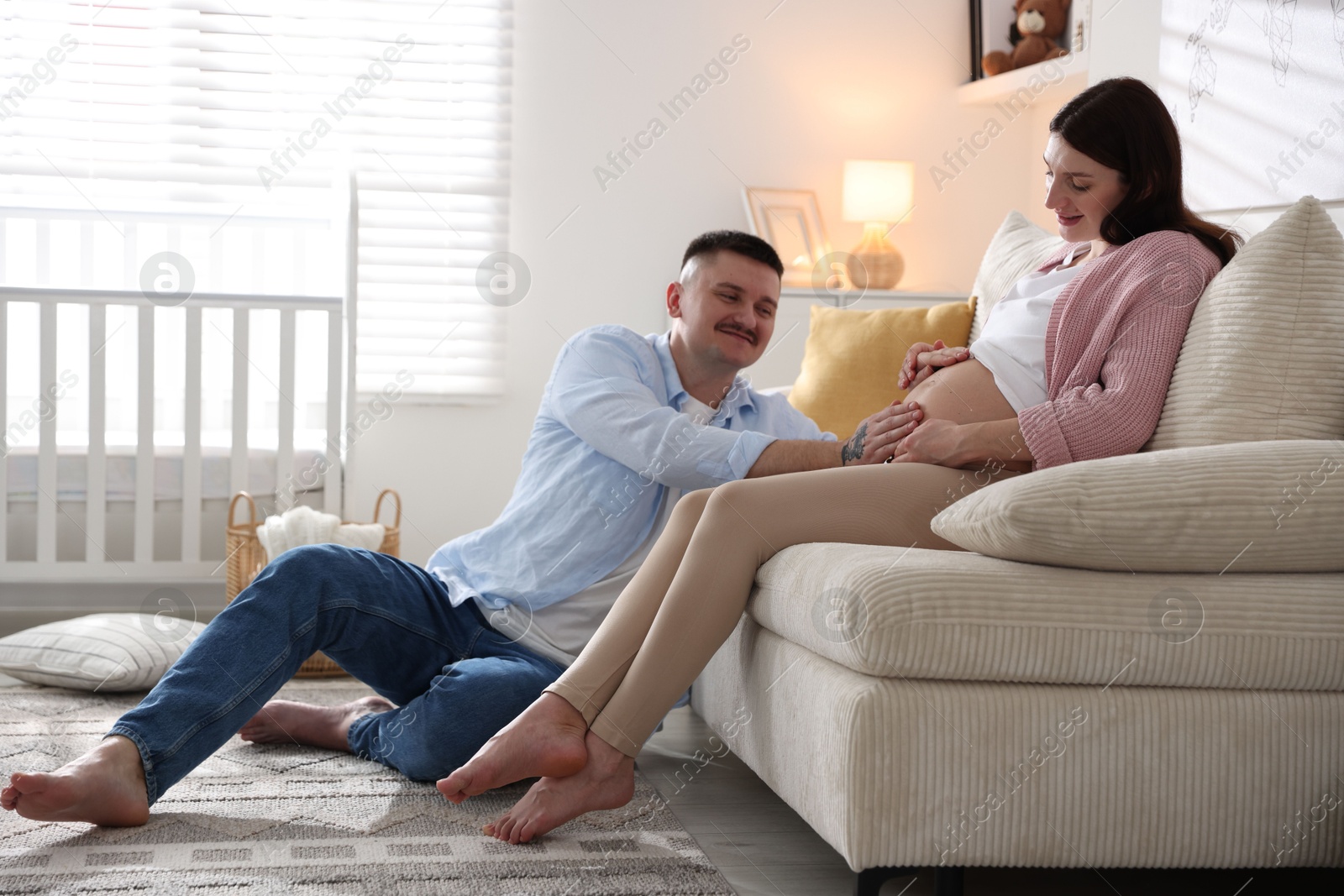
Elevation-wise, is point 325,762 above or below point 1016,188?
below

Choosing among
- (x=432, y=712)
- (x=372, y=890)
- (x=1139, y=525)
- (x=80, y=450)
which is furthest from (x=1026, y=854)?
(x=80, y=450)

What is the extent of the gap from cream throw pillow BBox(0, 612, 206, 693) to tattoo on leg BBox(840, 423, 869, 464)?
51.7 inches

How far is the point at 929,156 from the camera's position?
3.82m

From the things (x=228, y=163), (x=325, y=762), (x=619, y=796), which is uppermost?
(x=228, y=163)

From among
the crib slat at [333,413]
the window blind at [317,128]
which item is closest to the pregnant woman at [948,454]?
the crib slat at [333,413]

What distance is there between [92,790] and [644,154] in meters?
2.66

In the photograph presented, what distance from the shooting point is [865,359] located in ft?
7.47

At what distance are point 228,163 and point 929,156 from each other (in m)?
2.14

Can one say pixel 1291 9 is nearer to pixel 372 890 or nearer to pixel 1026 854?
pixel 1026 854

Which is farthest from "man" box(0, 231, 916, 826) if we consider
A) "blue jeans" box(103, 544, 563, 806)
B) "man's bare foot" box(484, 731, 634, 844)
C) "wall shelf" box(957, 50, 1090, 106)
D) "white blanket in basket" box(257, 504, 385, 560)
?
"wall shelf" box(957, 50, 1090, 106)

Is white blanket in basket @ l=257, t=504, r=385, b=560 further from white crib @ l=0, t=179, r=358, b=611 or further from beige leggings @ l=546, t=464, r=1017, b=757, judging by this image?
beige leggings @ l=546, t=464, r=1017, b=757

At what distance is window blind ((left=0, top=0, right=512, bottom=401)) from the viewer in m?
3.29

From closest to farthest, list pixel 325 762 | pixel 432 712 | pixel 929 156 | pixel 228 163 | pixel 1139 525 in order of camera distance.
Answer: pixel 1139 525
pixel 432 712
pixel 325 762
pixel 228 163
pixel 929 156

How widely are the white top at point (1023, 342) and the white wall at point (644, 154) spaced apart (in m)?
2.06
